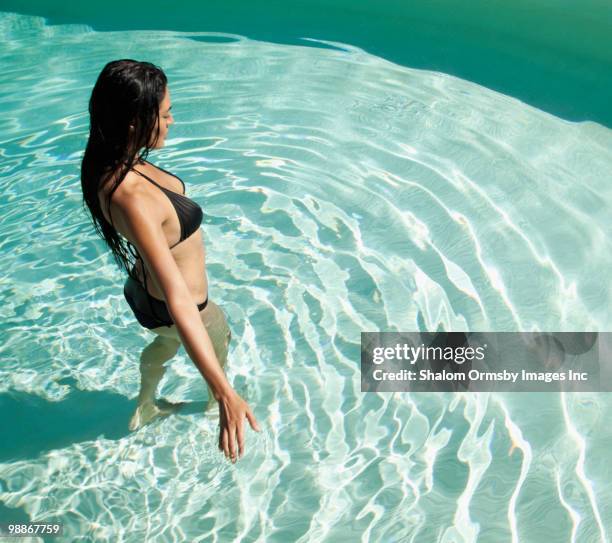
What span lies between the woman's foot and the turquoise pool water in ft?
0.11

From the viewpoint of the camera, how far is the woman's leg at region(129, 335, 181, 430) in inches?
106

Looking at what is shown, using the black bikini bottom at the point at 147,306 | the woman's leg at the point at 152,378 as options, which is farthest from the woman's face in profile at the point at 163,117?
the woman's leg at the point at 152,378

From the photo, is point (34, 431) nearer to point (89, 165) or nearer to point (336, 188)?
point (89, 165)

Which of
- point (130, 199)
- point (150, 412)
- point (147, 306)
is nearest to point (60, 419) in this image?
point (150, 412)

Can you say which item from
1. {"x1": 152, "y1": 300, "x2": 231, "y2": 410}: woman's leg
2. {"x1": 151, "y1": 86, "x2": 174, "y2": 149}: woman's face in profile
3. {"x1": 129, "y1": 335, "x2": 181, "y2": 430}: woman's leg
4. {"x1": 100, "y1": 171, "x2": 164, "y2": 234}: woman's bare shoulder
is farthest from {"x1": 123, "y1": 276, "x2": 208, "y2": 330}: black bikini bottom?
{"x1": 151, "y1": 86, "x2": 174, "y2": 149}: woman's face in profile

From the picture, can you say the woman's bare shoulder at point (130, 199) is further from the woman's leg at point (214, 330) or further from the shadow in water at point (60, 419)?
the shadow in water at point (60, 419)

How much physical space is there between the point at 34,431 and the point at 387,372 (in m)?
1.34

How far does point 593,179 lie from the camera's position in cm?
418

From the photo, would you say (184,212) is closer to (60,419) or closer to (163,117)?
(163,117)

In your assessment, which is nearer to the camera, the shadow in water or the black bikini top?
the black bikini top

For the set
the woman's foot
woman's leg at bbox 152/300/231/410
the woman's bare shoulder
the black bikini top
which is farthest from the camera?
the woman's foot

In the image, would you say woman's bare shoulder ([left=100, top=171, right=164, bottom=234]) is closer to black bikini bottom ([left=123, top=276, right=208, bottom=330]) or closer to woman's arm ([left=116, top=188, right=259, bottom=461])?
woman's arm ([left=116, top=188, right=259, bottom=461])

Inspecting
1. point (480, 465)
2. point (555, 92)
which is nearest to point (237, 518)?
point (480, 465)

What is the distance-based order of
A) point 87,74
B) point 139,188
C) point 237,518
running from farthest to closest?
point 87,74, point 237,518, point 139,188
